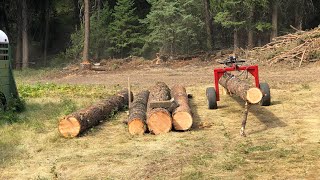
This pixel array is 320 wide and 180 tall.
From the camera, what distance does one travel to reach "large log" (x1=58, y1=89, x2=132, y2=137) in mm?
9258

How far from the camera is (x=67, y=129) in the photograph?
925 cm

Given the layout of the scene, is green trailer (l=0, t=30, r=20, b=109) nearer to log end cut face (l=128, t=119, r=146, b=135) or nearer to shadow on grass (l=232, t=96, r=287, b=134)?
log end cut face (l=128, t=119, r=146, b=135)

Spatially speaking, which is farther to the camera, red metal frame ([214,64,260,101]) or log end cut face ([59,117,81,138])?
red metal frame ([214,64,260,101])

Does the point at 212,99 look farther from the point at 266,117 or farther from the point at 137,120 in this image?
the point at 137,120

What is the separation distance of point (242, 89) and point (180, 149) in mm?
3293

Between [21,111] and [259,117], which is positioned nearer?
[259,117]

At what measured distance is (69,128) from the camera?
9.25 metres

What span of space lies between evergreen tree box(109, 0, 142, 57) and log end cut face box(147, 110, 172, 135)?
2463 centimetres

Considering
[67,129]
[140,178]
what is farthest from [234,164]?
[67,129]

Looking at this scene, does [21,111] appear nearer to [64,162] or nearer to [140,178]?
[64,162]

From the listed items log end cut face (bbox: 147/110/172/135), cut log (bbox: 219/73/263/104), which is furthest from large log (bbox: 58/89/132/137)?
cut log (bbox: 219/73/263/104)

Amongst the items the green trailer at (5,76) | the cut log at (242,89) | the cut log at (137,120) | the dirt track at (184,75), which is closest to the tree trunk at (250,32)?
the dirt track at (184,75)

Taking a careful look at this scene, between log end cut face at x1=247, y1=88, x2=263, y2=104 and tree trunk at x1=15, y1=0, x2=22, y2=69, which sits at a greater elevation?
tree trunk at x1=15, y1=0, x2=22, y2=69

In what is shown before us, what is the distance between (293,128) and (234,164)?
301 centimetres
